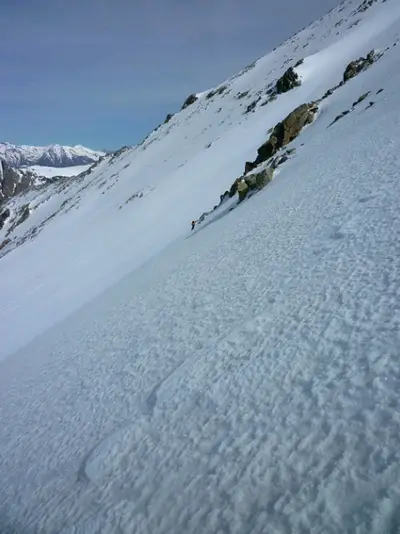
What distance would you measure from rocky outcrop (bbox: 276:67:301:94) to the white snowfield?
112 feet

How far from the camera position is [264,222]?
44.7ft

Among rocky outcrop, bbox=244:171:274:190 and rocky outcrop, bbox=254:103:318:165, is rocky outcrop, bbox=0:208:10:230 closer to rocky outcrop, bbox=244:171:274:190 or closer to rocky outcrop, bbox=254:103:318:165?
rocky outcrop, bbox=254:103:318:165

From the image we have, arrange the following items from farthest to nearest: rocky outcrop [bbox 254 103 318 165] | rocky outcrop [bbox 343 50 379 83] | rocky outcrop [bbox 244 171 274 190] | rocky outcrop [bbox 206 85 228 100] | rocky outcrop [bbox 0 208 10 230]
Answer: rocky outcrop [bbox 0 208 10 230] → rocky outcrop [bbox 206 85 228 100] → rocky outcrop [bbox 343 50 379 83] → rocky outcrop [bbox 254 103 318 165] → rocky outcrop [bbox 244 171 274 190]

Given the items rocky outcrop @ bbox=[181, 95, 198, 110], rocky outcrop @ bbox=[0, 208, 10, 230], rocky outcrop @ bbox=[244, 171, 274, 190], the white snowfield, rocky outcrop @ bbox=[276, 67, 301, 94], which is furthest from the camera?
rocky outcrop @ bbox=[0, 208, 10, 230]

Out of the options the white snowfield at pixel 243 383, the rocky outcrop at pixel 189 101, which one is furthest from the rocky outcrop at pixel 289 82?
the rocky outcrop at pixel 189 101

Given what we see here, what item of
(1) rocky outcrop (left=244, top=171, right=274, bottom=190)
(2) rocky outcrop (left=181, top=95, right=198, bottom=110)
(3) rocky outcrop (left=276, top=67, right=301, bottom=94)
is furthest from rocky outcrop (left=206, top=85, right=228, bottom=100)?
(1) rocky outcrop (left=244, top=171, right=274, bottom=190)

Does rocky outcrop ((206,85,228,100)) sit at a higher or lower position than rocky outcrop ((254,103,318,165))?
higher

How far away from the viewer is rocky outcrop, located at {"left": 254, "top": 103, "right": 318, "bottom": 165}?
2588cm

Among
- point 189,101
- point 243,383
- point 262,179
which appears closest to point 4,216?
point 189,101

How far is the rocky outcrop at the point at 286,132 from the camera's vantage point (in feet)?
84.9

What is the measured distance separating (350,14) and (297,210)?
71016 millimetres

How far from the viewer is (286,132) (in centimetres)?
2608

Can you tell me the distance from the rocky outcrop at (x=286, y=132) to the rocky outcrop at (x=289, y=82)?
25.1 m

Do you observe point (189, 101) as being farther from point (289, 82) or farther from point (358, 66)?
point (358, 66)
